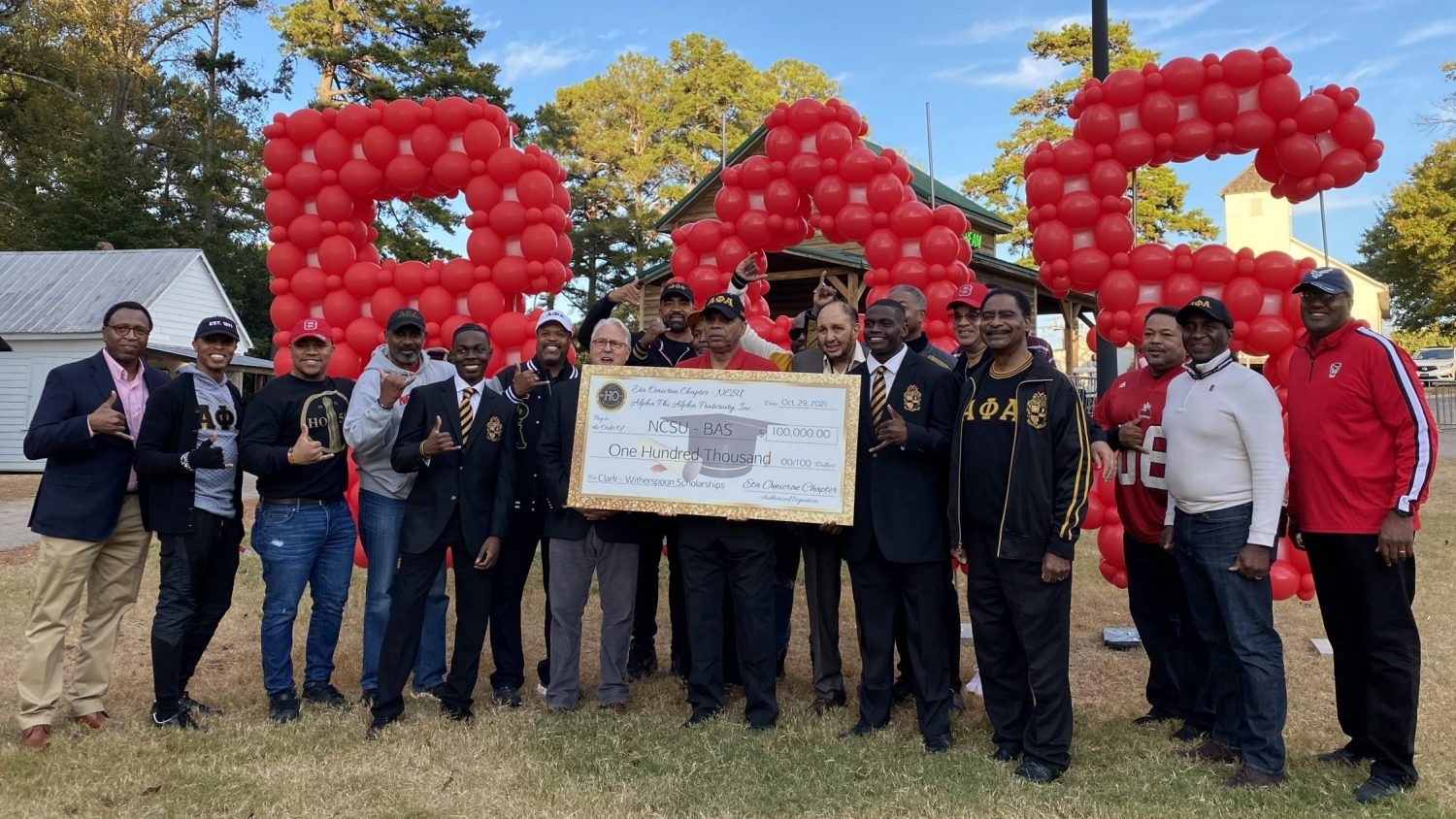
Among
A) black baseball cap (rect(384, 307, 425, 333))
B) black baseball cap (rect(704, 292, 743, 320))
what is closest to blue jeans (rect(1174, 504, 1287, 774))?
black baseball cap (rect(704, 292, 743, 320))

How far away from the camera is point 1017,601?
3.55m

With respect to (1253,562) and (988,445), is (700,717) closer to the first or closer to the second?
(988,445)

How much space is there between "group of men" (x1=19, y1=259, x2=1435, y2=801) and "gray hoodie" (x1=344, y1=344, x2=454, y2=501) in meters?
0.01

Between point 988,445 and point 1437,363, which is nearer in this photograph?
point 988,445

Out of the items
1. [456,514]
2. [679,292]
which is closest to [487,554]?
[456,514]

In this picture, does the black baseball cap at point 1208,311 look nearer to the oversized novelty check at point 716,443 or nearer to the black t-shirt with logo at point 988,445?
the black t-shirt with logo at point 988,445

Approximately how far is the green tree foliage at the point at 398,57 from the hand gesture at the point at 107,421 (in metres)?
18.9

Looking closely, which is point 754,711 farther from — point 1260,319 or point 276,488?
point 1260,319

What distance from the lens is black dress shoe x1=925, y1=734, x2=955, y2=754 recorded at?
3.79m

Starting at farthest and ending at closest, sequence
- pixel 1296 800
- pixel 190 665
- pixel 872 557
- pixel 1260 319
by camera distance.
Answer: pixel 1260 319 < pixel 190 665 < pixel 872 557 < pixel 1296 800

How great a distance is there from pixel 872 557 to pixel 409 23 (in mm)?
24090

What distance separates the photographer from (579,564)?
4.28 metres

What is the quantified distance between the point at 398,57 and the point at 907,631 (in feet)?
74.1

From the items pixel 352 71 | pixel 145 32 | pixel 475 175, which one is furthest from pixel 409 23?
pixel 475 175
